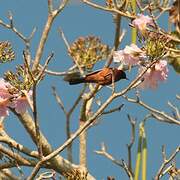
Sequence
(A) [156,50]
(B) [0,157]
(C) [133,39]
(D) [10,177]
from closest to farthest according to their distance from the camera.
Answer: (A) [156,50]
(C) [133,39]
(B) [0,157]
(D) [10,177]

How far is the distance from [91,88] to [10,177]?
1.01m

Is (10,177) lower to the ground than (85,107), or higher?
lower

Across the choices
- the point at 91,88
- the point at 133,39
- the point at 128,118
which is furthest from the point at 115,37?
the point at 133,39

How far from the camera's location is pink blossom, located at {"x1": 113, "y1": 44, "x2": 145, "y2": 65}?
3.40m

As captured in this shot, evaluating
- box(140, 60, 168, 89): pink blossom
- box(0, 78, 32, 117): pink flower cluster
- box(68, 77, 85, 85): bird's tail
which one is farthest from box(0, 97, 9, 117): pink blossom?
box(140, 60, 168, 89): pink blossom

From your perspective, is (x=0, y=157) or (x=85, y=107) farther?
(x=85, y=107)

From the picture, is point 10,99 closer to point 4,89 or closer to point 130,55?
point 4,89

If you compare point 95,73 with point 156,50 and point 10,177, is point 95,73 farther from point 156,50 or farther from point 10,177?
point 10,177

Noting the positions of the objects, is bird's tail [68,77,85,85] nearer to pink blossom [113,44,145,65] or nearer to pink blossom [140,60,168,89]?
pink blossom [113,44,145,65]

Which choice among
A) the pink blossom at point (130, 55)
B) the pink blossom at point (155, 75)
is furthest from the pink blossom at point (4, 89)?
the pink blossom at point (155, 75)

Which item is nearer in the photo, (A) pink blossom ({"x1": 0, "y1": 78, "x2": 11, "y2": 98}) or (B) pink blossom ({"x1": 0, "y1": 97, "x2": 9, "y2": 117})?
(A) pink blossom ({"x1": 0, "y1": 78, "x2": 11, "y2": 98})

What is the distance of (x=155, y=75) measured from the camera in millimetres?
3580

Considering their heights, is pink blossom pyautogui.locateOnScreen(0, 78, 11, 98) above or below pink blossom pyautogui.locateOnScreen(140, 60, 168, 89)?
A: below

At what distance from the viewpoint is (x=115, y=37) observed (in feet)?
15.5
